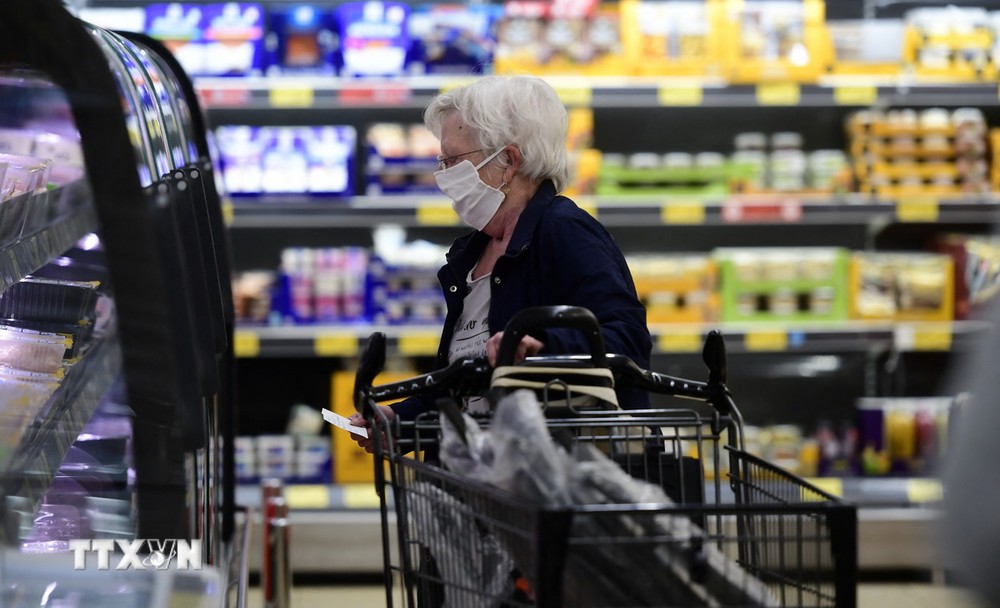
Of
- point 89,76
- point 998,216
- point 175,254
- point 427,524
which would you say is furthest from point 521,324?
point 998,216

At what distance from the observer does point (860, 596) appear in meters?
4.01

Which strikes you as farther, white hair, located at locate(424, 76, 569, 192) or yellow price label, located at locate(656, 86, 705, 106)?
yellow price label, located at locate(656, 86, 705, 106)

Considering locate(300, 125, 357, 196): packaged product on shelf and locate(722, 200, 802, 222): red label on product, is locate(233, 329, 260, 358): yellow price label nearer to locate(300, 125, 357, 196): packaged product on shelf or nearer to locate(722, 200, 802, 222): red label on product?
locate(300, 125, 357, 196): packaged product on shelf

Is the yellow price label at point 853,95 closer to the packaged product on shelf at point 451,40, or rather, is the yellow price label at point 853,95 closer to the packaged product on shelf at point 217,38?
the packaged product on shelf at point 451,40

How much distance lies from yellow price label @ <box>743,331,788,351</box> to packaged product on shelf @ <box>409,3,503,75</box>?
4.37 feet

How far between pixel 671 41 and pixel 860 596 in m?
2.00

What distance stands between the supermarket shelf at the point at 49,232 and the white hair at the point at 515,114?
661 mm

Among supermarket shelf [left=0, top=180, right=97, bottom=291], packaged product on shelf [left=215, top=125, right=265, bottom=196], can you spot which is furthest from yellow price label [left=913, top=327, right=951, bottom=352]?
supermarket shelf [left=0, top=180, right=97, bottom=291]

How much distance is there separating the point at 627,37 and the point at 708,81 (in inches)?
12.7

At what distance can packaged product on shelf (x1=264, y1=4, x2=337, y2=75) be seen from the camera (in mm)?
4219

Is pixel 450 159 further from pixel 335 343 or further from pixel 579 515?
pixel 335 343

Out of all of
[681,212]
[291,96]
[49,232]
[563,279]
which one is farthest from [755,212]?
[49,232]

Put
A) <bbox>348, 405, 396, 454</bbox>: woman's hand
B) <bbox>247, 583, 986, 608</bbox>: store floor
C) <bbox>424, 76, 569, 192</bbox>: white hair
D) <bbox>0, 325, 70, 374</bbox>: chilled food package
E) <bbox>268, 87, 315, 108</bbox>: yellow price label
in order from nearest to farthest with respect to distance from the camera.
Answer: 1. <bbox>0, 325, 70, 374</bbox>: chilled food package
2. <bbox>348, 405, 396, 454</bbox>: woman's hand
3. <bbox>424, 76, 569, 192</bbox>: white hair
4. <bbox>247, 583, 986, 608</bbox>: store floor
5. <bbox>268, 87, 315, 108</bbox>: yellow price label

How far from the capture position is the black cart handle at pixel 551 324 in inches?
58.9
